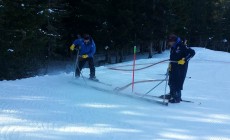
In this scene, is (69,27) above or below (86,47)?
above

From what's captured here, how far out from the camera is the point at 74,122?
26.3 ft

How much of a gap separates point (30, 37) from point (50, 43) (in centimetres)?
414

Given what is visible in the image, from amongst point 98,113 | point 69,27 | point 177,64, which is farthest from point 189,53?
point 69,27

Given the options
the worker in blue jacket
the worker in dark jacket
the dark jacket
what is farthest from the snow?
the worker in blue jacket

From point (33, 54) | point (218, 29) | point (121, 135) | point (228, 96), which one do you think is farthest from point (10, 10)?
point (218, 29)

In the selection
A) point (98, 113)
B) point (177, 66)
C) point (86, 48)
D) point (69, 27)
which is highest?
point (69, 27)

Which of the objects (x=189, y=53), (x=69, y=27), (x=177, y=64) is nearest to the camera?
(x=189, y=53)

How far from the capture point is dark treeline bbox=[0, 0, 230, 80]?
63.0ft

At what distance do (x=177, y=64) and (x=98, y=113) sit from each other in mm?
3045

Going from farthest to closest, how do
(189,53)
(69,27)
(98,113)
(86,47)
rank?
(69,27)
(86,47)
(189,53)
(98,113)

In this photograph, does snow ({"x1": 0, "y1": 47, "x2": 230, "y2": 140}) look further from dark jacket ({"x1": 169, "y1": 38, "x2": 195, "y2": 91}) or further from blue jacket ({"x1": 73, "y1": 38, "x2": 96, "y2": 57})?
blue jacket ({"x1": 73, "y1": 38, "x2": 96, "y2": 57})

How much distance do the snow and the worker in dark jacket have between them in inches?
Answer: 16.0

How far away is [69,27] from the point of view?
30562mm

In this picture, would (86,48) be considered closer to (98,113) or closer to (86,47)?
(86,47)
